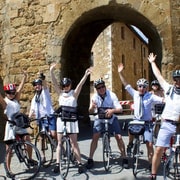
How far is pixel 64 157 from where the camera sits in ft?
18.9

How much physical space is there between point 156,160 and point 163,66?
11.0 ft

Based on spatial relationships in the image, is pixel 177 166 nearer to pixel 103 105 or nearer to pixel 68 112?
pixel 103 105

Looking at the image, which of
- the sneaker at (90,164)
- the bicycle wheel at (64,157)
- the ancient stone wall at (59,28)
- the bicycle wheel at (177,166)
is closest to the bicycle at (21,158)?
the bicycle wheel at (64,157)

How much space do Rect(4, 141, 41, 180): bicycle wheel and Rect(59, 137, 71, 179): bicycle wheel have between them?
378 mm

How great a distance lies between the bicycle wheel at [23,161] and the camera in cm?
551

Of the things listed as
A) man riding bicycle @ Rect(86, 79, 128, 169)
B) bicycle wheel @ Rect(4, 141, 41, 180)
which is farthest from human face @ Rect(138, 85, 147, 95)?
bicycle wheel @ Rect(4, 141, 41, 180)

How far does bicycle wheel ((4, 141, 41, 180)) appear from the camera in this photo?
18.1 feet

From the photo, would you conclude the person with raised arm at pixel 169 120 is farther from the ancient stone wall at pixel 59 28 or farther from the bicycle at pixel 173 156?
the ancient stone wall at pixel 59 28

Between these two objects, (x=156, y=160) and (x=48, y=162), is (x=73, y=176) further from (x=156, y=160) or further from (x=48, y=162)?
(x=156, y=160)

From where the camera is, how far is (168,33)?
7.84m

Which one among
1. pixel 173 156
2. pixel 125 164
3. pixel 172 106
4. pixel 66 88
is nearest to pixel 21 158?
pixel 66 88

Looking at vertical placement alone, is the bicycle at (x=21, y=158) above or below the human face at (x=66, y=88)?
below

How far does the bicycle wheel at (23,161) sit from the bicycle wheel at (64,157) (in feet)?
1.24

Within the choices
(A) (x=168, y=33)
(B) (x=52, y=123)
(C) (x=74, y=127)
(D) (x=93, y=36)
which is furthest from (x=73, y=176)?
(D) (x=93, y=36)
